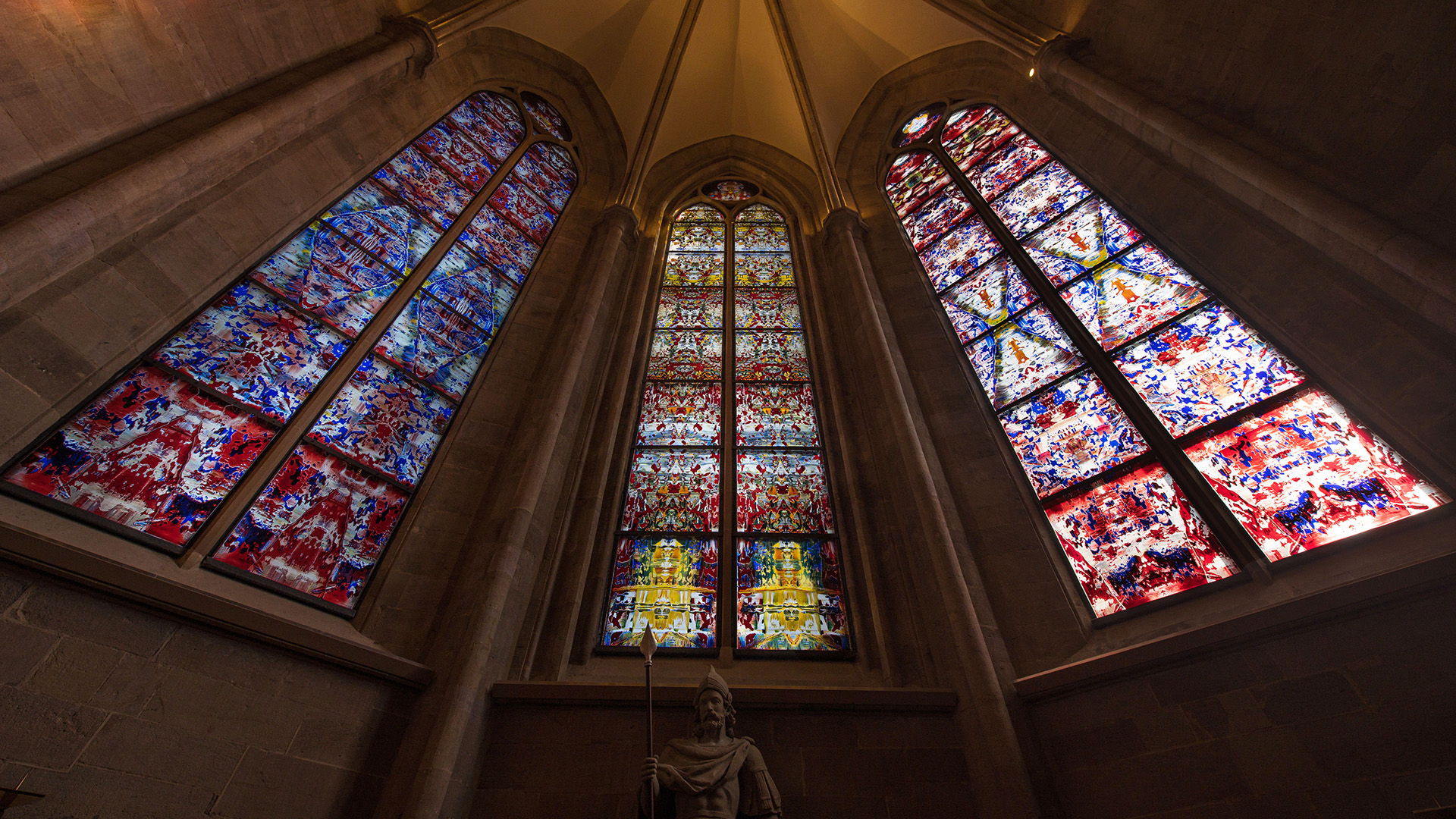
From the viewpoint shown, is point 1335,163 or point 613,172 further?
point 613,172

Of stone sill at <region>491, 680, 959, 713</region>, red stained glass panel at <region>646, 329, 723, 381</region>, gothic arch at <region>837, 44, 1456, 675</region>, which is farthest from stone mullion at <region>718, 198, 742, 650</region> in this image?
gothic arch at <region>837, 44, 1456, 675</region>

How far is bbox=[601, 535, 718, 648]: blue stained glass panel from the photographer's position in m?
4.47

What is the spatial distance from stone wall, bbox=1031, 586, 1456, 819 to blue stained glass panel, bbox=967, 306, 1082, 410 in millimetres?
2504

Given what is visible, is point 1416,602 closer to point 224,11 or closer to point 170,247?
point 170,247

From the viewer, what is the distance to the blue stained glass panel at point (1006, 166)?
22.5 ft

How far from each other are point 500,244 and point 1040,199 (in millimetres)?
5659

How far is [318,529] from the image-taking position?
4.00 m

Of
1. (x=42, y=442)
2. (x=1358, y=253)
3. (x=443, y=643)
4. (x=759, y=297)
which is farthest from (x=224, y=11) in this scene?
(x=1358, y=253)

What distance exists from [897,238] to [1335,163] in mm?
4155

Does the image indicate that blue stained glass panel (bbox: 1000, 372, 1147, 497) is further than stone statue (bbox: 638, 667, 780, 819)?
Yes

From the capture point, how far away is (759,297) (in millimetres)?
7609

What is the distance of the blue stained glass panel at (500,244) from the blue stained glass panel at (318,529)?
2910mm

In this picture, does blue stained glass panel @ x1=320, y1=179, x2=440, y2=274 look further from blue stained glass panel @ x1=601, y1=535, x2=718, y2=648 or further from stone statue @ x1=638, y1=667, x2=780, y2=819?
stone statue @ x1=638, y1=667, x2=780, y2=819

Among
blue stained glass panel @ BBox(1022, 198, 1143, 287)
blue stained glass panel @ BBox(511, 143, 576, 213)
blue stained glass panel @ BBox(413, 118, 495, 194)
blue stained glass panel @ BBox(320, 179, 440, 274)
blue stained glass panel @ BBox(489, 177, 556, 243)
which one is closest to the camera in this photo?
blue stained glass panel @ BBox(320, 179, 440, 274)
